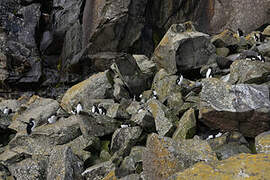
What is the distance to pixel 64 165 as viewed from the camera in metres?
5.65

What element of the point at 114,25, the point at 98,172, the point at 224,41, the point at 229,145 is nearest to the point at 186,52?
the point at 224,41

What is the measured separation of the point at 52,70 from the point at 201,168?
17.4m

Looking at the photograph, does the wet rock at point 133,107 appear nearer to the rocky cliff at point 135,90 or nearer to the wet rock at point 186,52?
the rocky cliff at point 135,90

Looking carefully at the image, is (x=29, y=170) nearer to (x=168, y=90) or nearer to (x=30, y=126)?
(x=30, y=126)

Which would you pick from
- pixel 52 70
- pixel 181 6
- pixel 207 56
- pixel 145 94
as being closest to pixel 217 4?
pixel 181 6

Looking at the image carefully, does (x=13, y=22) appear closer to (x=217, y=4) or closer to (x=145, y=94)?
(x=145, y=94)

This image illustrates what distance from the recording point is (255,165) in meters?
3.13

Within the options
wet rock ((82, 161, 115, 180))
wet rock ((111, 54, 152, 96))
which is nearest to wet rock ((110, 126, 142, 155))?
wet rock ((82, 161, 115, 180))

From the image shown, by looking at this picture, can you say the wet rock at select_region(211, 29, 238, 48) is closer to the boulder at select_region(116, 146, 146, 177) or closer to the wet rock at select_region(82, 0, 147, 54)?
the wet rock at select_region(82, 0, 147, 54)

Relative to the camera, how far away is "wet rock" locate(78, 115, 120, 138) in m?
7.73

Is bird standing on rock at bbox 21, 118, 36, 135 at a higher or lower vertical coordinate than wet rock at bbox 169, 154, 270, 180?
lower

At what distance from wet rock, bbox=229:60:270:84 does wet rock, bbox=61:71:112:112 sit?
19.9 feet

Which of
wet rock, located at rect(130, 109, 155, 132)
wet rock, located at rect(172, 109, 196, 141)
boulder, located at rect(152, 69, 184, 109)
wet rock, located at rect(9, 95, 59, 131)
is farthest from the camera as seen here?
wet rock, located at rect(9, 95, 59, 131)

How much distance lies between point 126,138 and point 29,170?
2.70 m
